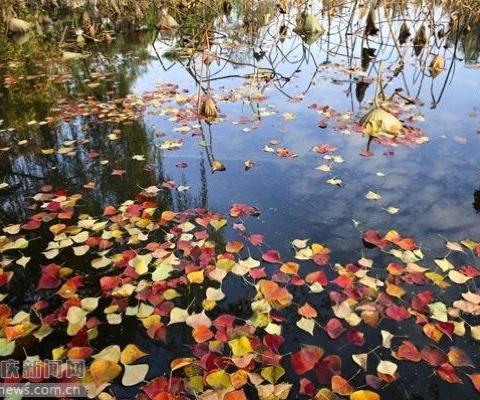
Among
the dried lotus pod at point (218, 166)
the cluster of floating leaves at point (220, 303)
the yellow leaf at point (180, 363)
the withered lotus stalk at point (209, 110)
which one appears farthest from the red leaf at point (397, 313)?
the withered lotus stalk at point (209, 110)

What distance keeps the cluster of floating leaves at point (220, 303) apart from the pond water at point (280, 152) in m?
0.04

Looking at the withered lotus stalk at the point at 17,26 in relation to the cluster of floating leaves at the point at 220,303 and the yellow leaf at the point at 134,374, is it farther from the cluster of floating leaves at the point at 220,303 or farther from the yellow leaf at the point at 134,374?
the yellow leaf at the point at 134,374

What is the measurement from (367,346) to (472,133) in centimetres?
229

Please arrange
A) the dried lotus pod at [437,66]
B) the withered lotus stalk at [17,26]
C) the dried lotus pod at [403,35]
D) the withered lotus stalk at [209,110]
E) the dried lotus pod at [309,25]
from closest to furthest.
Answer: the withered lotus stalk at [209,110], the dried lotus pod at [437,66], the dried lotus pod at [403,35], the dried lotus pod at [309,25], the withered lotus stalk at [17,26]

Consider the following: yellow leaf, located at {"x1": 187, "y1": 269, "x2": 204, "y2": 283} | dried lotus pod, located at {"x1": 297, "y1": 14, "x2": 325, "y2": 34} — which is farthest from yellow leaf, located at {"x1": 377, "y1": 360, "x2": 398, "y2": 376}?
dried lotus pod, located at {"x1": 297, "y1": 14, "x2": 325, "y2": 34}

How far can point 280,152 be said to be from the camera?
303 centimetres

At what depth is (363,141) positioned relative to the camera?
316 centimetres

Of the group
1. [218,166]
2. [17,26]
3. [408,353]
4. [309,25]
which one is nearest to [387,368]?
[408,353]

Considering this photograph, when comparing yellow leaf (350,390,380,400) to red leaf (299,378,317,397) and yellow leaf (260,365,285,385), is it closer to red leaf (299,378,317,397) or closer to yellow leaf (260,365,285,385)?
red leaf (299,378,317,397)

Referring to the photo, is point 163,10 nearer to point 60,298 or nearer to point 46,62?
point 46,62

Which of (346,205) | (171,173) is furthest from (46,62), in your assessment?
(346,205)

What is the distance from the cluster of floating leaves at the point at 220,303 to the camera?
1.48 metres

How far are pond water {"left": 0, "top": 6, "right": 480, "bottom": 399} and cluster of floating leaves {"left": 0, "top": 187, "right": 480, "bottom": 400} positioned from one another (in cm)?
4

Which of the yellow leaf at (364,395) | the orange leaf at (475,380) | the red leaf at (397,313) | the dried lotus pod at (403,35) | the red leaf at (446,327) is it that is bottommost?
the orange leaf at (475,380)
